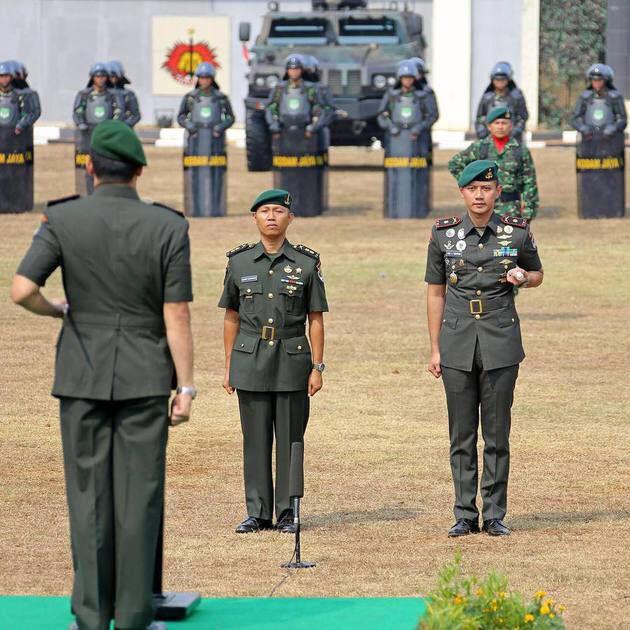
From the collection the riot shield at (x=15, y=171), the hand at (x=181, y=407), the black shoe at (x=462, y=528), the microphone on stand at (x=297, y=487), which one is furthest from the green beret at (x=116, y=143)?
the riot shield at (x=15, y=171)

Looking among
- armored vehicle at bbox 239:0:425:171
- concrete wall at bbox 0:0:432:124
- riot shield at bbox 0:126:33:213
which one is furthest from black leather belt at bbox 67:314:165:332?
concrete wall at bbox 0:0:432:124

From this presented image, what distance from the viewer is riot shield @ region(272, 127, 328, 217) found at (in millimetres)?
24375

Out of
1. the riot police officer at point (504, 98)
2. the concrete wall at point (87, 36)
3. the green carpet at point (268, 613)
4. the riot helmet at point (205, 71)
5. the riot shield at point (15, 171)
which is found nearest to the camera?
the green carpet at point (268, 613)

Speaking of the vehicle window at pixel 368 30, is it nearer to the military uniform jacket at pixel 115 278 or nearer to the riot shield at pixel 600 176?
the riot shield at pixel 600 176

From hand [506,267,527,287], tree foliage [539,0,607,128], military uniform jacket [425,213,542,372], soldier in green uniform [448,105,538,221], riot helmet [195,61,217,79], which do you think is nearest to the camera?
hand [506,267,527,287]

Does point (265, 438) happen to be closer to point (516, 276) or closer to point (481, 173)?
point (516, 276)

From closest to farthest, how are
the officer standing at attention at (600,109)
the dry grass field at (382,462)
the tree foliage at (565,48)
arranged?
the dry grass field at (382,462) < the officer standing at attention at (600,109) < the tree foliage at (565,48)

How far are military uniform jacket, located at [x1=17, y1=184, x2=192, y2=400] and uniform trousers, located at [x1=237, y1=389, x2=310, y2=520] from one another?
8.24ft

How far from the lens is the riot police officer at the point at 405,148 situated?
23.9m

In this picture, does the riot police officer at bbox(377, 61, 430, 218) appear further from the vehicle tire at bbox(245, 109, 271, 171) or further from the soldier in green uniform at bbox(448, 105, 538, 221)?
the soldier in green uniform at bbox(448, 105, 538, 221)

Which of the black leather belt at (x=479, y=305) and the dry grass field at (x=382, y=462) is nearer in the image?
the dry grass field at (x=382, y=462)

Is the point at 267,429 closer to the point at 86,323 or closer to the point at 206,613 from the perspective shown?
the point at 206,613

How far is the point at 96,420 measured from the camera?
20.0 ft

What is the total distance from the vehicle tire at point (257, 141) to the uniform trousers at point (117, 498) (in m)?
23.1
